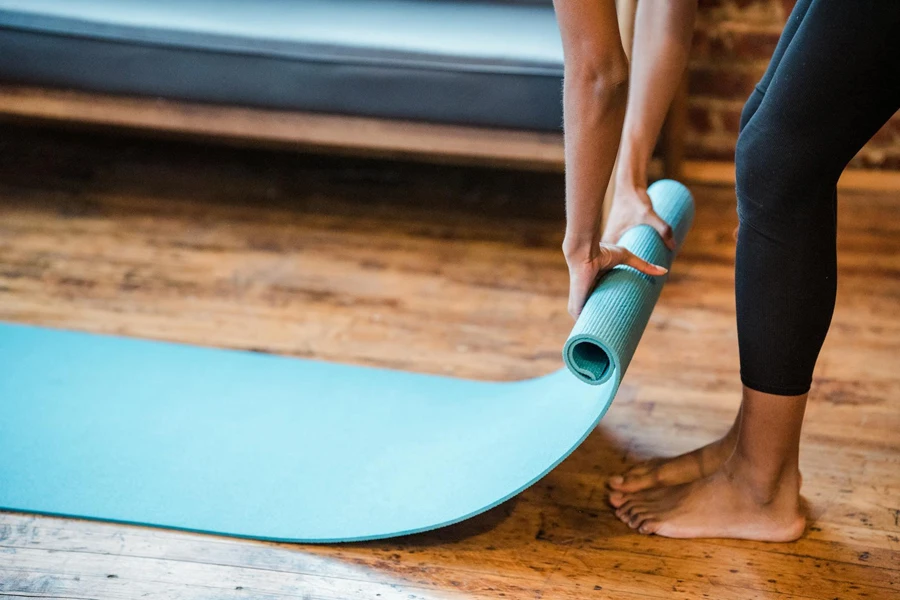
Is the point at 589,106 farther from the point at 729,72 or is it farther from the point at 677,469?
the point at 729,72

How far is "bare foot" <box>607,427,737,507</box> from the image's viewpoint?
128 centimetres

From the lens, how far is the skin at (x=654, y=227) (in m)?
0.96

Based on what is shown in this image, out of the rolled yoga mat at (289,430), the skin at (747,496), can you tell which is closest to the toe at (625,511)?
the skin at (747,496)

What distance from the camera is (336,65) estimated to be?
184 cm

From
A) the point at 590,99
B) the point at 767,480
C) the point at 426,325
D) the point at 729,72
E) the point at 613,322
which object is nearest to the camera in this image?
the point at 590,99

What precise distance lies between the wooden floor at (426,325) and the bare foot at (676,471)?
0.12ft

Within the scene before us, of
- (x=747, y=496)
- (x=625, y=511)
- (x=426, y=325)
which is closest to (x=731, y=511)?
(x=747, y=496)

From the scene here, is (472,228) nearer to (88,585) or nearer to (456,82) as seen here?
(456,82)

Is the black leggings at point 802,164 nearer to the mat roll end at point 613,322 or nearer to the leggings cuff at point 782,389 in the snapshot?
the leggings cuff at point 782,389

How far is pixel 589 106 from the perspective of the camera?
0.98m

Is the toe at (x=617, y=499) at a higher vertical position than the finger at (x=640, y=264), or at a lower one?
lower

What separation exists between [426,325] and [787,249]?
2.68 ft

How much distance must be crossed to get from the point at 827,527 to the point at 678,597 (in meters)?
0.27

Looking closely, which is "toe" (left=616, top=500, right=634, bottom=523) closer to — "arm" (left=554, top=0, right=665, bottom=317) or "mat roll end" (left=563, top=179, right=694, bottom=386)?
"mat roll end" (left=563, top=179, right=694, bottom=386)
